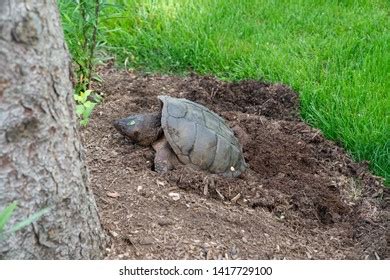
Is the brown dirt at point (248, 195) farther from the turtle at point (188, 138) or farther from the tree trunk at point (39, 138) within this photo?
the tree trunk at point (39, 138)

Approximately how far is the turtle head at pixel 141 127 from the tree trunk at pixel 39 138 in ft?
3.16

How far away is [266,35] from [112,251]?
2.37 meters

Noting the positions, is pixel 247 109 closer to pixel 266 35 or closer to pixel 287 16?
pixel 266 35

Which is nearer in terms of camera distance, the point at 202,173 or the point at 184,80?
the point at 202,173

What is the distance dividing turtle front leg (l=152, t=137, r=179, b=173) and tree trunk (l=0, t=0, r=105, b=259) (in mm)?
808

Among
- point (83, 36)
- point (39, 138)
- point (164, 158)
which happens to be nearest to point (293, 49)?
point (83, 36)

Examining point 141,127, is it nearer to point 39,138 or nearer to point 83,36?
point 83,36

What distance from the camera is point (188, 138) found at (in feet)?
9.84

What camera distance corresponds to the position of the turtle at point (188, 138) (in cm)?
299

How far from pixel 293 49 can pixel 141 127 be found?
1506 millimetres

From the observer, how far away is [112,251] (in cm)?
233

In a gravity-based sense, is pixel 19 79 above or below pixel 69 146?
above

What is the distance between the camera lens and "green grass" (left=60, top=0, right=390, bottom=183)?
3.47 metres
